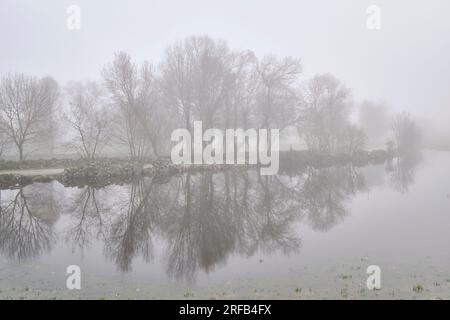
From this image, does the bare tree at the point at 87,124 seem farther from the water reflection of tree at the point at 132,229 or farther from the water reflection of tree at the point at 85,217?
the water reflection of tree at the point at 132,229

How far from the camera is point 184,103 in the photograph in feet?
129

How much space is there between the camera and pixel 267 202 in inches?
744

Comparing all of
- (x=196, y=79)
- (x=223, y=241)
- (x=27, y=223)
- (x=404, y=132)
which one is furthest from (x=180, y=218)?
(x=404, y=132)

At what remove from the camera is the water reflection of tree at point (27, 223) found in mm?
11398

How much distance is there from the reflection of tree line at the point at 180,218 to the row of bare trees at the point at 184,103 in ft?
41.0

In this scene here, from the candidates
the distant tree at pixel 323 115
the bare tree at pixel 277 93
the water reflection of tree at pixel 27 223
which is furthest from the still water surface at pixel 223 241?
the distant tree at pixel 323 115

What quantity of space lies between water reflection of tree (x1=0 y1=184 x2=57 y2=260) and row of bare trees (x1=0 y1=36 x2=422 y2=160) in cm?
1176

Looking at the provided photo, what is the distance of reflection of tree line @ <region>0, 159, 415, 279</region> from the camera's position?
444 inches

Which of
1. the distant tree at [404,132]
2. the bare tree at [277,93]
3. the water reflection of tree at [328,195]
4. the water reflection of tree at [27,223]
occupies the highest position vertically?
the bare tree at [277,93]

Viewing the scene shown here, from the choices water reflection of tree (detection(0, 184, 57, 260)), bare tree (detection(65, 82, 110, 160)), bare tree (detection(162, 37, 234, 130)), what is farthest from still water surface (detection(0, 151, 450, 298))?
bare tree (detection(162, 37, 234, 130))

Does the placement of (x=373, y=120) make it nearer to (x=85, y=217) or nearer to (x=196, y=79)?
(x=196, y=79)

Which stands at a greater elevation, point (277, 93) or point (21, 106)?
point (277, 93)

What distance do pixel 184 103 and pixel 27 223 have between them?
2642 centimetres
